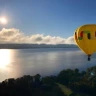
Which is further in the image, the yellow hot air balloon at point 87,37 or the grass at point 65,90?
the grass at point 65,90

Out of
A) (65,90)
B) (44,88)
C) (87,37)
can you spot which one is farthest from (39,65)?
(87,37)

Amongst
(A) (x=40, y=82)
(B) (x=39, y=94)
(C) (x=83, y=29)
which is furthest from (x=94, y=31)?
(A) (x=40, y=82)

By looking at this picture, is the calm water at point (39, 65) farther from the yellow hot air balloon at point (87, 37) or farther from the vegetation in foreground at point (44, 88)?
the yellow hot air balloon at point (87, 37)

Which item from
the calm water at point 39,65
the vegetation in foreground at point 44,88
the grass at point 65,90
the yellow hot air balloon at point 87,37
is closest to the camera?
the yellow hot air balloon at point 87,37

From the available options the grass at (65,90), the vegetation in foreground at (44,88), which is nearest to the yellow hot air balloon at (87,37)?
the vegetation in foreground at (44,88)

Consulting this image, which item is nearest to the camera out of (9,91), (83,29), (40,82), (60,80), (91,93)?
(83,29)

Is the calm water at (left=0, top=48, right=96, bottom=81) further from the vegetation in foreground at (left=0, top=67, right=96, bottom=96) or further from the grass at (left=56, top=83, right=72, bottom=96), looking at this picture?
the grass at (left=56, top=83, right=72, bottom=96)

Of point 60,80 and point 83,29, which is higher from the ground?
point 83,29

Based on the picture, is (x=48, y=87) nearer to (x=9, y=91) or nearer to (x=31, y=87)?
(x=31, y=87)

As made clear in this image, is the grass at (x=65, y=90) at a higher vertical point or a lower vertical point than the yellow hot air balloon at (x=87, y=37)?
lower
